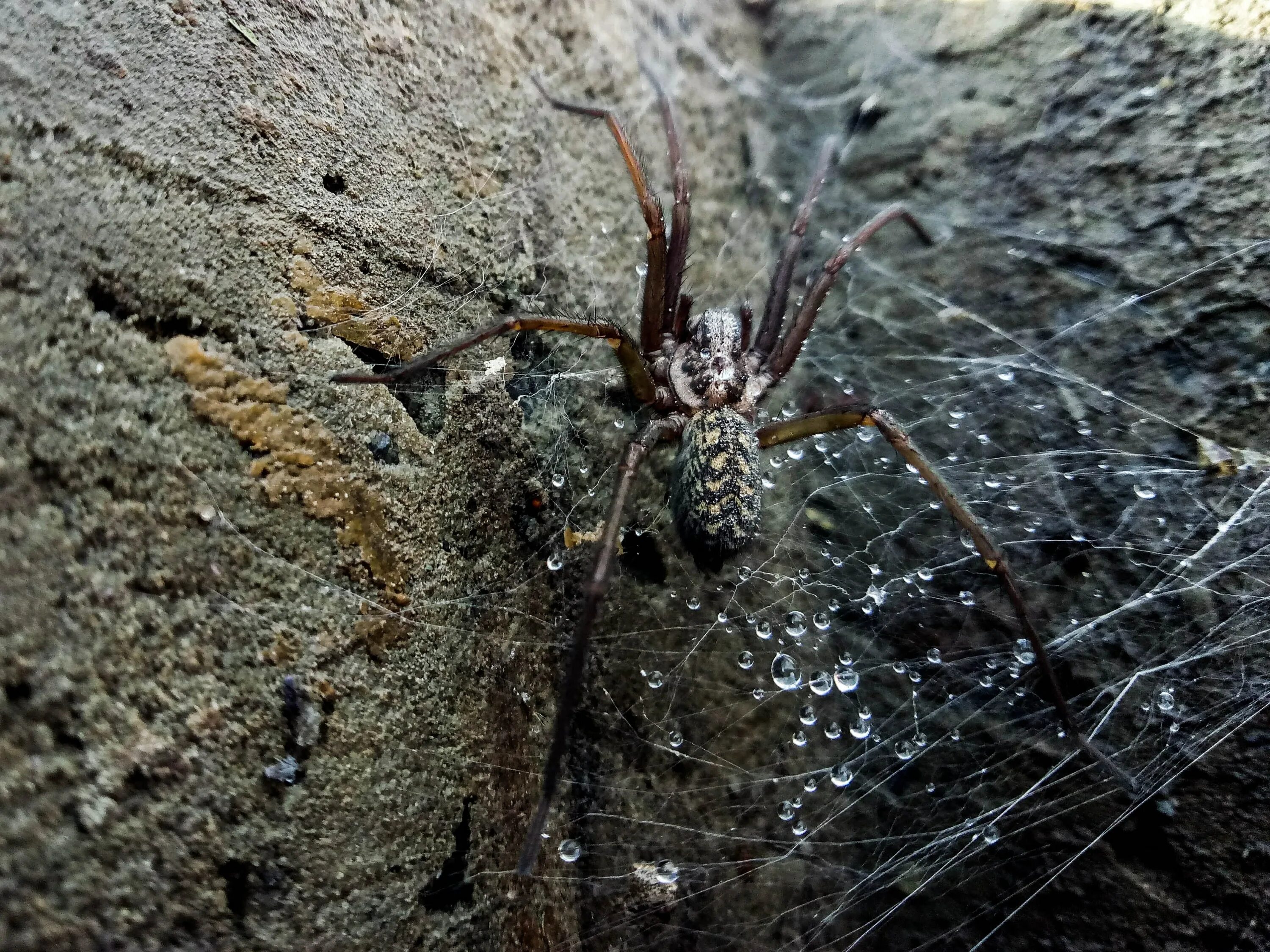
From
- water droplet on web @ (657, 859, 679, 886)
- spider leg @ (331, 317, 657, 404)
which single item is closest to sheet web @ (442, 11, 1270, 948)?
water droplet on web @ (657, 859, 679, 886)

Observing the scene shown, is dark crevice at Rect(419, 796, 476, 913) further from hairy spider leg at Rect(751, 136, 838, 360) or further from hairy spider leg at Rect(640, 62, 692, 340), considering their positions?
hairy spider leg at Rect(751, 136, 838, 360)

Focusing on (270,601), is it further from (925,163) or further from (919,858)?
(925,163)

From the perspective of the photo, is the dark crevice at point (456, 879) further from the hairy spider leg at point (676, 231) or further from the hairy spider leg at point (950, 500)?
the hairy spider leg at point (676, 231)

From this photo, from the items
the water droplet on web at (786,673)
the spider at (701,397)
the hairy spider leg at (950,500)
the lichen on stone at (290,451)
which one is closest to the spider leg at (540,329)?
the spider at (701,397)

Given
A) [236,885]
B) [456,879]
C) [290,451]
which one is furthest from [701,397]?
[236,885]

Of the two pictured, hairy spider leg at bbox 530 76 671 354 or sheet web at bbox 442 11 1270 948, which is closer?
sheet web at bbox 442 11 1270 948

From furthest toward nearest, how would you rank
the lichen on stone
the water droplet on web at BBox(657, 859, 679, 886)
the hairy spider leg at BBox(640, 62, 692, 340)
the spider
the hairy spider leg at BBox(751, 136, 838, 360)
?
the hairy spider leg at BBox(751, 136, 838, 360) → the hairy spider leg at BBox(640, 62, 692, 340) → the water droplet on web at BBox(657, 859, 679, 886) → the spider → the lichen on stone

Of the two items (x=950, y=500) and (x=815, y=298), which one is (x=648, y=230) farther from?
(x=950, y=500)
